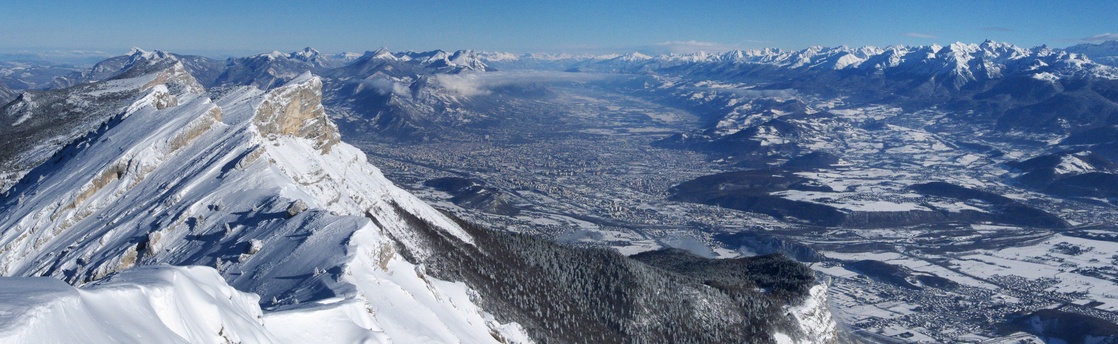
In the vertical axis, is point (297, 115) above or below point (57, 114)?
above

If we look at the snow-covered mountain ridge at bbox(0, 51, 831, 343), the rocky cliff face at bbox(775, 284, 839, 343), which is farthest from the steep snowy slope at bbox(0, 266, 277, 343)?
the rocky cliff face at bbox(775, 284, 839, 343)

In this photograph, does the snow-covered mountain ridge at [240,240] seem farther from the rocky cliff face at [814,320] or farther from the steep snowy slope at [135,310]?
the rocky cliff face at [814,320]

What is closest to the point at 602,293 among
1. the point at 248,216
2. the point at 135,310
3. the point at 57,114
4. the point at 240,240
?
the point at 248,216

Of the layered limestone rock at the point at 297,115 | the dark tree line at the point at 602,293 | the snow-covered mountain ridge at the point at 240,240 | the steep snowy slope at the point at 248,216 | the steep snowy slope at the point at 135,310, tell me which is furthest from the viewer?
the layered limestone rock at the point at 297,115

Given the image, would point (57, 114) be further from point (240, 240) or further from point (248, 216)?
point (240, 240)

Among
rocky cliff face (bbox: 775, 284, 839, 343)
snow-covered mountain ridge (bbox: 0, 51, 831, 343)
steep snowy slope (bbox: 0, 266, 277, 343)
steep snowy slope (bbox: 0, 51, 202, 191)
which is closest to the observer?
steep snowy slope (bbox: 0, 266, 277, 343)

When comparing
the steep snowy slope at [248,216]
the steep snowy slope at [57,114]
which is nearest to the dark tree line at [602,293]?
the steep snowy slope at [248,216]

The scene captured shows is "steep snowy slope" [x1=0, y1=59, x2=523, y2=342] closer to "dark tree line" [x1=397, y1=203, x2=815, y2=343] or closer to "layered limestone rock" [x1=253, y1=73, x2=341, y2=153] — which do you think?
"layered limestone rock" [x1=253, y1=73, x2=341, y2=153]

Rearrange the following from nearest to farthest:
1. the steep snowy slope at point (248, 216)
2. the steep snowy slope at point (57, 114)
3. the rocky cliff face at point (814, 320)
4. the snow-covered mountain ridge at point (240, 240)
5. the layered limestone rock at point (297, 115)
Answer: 1. the snow-covered mountain ridge at point (240, 240)
2. the steep snowy slope at point (248, 216)
3. the rocky cliff face at point (814, 320)
4. the layered limestone rock at point (297, 115)
5. the steep snowy slope at point (57, 114)
